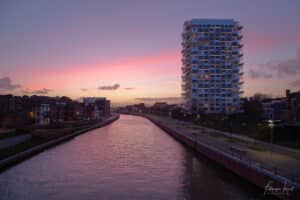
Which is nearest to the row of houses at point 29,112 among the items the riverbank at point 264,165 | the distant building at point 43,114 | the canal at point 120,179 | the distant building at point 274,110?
the distant building at point 43,114

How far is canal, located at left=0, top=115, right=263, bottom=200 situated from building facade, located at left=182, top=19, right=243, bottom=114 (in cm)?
9532

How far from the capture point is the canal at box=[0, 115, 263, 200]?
2456 centimetres

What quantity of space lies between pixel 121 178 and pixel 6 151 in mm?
18315

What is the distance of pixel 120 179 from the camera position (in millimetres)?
29359

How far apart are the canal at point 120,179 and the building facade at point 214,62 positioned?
3753 inches

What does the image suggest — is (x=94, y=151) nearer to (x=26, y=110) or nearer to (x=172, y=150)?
(x=172, y=150)

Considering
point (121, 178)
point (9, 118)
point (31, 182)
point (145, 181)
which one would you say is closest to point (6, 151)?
point (31, 182)

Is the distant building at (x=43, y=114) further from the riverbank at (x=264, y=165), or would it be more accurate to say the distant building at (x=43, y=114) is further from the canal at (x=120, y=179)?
the riverbank at (x=264, y=165)

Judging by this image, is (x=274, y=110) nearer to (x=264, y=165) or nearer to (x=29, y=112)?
(x=29, y=112)

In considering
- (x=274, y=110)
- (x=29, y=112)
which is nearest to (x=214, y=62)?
(x=274, y=110)

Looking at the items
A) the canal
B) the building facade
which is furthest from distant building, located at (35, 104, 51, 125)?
the building facade

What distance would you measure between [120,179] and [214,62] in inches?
4549

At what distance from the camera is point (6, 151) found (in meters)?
38.6

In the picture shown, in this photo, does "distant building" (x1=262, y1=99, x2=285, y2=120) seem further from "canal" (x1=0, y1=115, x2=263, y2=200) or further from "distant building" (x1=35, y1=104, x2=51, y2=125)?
"distant building" (x1=35, y1=104, x2=51, y2=125)
